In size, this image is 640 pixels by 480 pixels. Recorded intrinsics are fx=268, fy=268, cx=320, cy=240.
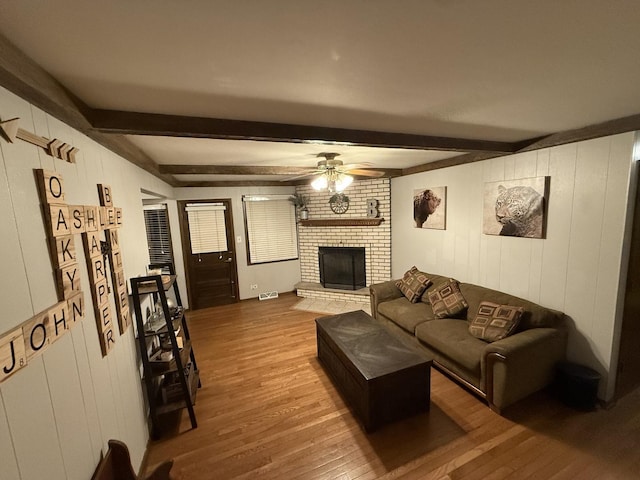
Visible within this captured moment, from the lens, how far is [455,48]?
1013 millimetres

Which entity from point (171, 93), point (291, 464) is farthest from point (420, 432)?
point (171, 93)

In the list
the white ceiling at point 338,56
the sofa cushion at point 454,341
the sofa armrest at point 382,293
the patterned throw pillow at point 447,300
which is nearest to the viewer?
the white ceiling at point 338,56

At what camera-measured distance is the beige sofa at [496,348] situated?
2166 millimetres

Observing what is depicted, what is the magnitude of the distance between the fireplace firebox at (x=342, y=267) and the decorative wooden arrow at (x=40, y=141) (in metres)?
4.17

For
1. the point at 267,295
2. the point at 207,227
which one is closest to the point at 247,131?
the point at 207,227

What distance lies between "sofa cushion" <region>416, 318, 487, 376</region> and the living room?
358 millimetres

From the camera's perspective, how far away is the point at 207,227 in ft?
16.2

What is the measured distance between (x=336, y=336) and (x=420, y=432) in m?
1.02

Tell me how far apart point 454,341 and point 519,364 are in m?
0.52

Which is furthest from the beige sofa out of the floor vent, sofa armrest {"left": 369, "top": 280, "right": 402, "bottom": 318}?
the floor vent

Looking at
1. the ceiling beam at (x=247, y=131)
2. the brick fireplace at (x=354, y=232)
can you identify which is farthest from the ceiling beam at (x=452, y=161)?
the ceiling beam at (x=247, y=131)

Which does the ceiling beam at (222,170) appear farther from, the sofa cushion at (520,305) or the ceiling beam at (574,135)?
the sofa cushion at (520,305)

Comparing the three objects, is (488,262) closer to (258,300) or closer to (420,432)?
(420,432)

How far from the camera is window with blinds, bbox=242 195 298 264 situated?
17.0 ft
